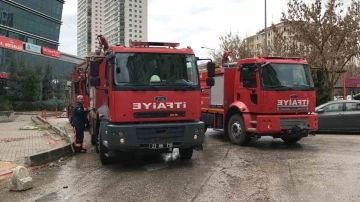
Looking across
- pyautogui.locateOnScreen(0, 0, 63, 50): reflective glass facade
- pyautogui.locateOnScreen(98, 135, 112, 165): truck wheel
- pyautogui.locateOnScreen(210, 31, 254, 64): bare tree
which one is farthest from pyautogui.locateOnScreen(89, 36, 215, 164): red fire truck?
pyautogui.locateOnScreen(0, 0, 63, 50): reflective glass facade

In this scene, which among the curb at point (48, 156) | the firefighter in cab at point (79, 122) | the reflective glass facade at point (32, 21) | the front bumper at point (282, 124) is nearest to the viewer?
the curb at point (48, 156)

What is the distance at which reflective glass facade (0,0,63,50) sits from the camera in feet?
204

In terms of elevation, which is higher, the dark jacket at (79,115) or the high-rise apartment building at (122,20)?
A: the high-rise apartment building at (122,20)

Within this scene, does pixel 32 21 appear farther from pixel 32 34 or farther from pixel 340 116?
pixel 340 116

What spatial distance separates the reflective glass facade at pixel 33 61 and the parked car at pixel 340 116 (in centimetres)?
4683

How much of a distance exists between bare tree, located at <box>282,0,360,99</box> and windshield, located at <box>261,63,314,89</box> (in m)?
11.5

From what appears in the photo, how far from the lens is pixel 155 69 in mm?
8398

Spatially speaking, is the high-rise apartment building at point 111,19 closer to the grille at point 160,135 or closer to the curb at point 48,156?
the curb at point 48,156

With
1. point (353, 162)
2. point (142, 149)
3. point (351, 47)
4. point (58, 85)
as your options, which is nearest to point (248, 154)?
point (353, 162)

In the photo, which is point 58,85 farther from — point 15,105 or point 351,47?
point 351,47

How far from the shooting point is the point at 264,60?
1141cm

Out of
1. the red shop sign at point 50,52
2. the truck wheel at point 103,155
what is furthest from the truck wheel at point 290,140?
the red shop sign at point 50,52

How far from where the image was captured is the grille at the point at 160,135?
27.0ft

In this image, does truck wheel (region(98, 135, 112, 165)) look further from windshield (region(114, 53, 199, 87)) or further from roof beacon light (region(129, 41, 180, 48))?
roof beacon light (region(129, 41, 180, 48))
